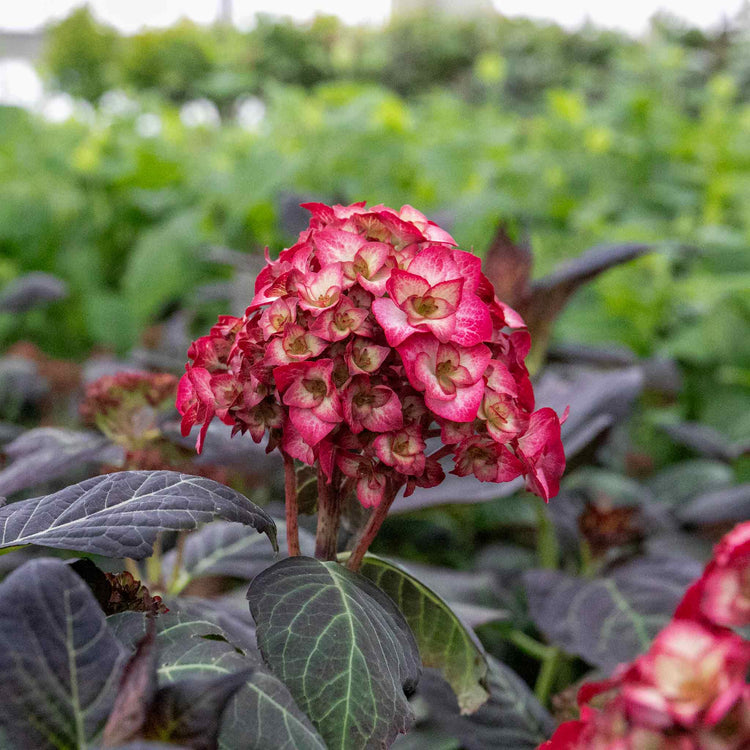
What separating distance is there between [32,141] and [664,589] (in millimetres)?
2138

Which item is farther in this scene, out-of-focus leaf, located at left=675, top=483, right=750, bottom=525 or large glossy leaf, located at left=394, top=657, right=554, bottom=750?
out-of-focus leaf, located at left=675, top=483, right=750, bottom=525

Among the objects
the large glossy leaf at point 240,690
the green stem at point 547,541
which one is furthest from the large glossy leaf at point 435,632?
the green stem at point 547,541

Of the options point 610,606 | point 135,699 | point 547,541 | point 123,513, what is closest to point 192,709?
point 135,699

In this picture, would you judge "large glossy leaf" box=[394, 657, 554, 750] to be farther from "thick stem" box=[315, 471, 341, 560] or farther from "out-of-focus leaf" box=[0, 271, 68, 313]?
"out-of-focus leaf" box=[0, 271, 68, 313]

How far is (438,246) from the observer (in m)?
0.49

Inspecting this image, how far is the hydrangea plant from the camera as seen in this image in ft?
1.51

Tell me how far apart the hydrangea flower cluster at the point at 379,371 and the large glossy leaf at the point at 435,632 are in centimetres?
12

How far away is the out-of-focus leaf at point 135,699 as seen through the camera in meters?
0.33

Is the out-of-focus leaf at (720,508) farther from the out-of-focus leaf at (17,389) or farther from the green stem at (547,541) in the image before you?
the out-of-focus leaf at (17,389)

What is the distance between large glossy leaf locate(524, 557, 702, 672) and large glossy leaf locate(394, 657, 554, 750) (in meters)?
0.07

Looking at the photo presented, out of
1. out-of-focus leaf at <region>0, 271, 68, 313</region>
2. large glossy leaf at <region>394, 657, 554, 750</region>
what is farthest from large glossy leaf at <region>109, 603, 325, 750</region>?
out-of-focus leaf at <region>0, 271, 68, 313</region>

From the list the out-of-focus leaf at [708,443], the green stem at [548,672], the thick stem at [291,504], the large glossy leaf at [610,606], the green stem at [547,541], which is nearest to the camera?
the thick stem at [291,504]

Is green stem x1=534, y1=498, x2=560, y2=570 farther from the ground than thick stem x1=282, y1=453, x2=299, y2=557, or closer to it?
closer to it

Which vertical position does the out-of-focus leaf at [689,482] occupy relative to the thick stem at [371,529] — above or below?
below
